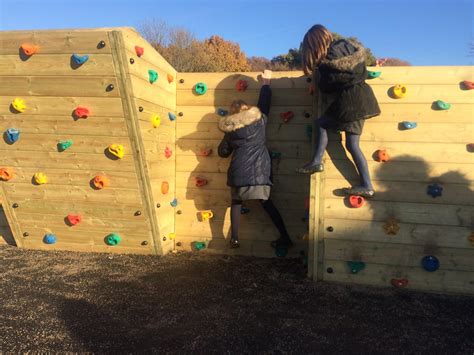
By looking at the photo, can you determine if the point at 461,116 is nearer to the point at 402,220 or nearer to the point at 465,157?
the point at 465,157

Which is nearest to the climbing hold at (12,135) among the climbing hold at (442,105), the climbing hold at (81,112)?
the climbing hold at (81,112)

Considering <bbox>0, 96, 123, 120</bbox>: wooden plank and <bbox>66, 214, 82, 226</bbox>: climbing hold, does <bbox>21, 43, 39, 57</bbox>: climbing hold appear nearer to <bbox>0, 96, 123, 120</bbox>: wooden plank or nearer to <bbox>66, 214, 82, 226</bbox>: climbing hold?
<bbox>0, 96, 123, 120</bbox>: wooden plank

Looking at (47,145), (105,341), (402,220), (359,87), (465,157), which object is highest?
(359,87)

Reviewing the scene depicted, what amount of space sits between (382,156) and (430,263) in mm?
1090

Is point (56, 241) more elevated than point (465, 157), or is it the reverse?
point (465, 157)

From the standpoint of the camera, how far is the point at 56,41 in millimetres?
3850

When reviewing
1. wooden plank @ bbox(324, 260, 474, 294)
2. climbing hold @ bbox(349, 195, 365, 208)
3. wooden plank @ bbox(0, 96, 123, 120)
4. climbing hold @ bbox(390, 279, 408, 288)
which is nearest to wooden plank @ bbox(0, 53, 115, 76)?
wooden plank @ bbox(0, 96, 123, 120)

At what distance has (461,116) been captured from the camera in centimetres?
353

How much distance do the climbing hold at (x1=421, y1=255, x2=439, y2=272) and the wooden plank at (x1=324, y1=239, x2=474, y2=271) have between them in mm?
35

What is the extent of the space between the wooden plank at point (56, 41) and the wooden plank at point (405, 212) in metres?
2.78

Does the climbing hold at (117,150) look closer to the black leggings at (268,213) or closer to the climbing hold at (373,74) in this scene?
the black leggings at (268,213)

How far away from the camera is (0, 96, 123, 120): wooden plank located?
401 centimetres

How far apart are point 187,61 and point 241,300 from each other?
66.3 ft

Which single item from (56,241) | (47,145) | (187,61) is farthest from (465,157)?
(187,61)
